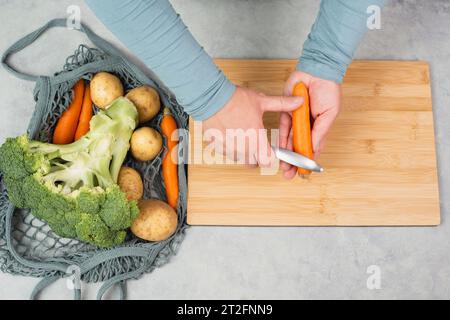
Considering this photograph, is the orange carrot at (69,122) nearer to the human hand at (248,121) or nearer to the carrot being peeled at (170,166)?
the carrot being peeled at (170,166)

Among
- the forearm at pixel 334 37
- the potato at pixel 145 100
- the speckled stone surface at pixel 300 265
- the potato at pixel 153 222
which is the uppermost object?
the forearm at pixel 334 37

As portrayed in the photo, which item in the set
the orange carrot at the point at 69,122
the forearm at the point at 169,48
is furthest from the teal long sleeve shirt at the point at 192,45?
the orange carrot at the point at 69,122

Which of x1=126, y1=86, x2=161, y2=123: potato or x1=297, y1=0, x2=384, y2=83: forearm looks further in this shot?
x1=126, y1=86, x2=161, y2=123: potato

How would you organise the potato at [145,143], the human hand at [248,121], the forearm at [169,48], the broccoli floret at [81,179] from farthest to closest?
the potato at [145,143] < the broccoli floret at [81,179] < the human hand at [248,121] < the forearm at [169,48]

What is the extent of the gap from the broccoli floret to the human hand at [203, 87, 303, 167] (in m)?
0.24

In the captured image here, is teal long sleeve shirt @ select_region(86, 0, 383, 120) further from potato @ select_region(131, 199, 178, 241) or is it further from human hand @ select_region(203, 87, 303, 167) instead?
potato @ select_region(131, 199, 178, 241)

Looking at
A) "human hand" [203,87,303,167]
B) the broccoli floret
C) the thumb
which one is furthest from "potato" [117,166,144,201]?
the thumb

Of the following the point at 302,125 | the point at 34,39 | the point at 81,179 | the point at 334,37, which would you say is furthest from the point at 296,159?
the point at 34,39

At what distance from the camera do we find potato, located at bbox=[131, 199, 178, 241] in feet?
3.82

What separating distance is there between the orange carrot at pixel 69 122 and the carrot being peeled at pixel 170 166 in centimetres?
20

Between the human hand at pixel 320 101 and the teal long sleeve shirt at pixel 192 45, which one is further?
the human hand at pixel 320 101

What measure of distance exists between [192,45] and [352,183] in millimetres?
520

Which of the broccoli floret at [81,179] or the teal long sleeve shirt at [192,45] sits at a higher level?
the teal long sleeve shirt at [192,45]

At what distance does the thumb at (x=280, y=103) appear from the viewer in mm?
1028
